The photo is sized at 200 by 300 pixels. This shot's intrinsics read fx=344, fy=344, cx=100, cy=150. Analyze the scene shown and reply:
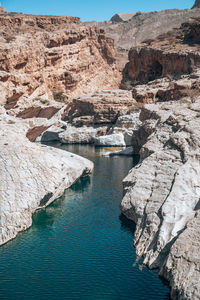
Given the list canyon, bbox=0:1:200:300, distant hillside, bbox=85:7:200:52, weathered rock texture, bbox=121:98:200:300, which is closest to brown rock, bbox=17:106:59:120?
canyon, bbox=0:1:200:300

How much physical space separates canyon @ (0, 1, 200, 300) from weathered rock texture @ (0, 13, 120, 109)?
0.17 metres

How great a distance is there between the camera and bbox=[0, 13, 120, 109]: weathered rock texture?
44.3 metres

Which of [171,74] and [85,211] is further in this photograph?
[171,74]

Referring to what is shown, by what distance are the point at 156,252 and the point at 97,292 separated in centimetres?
245

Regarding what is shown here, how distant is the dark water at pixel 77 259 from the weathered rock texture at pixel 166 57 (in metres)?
38.1

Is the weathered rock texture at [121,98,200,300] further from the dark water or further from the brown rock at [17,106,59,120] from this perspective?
the brown rock at [17,106,59,120]

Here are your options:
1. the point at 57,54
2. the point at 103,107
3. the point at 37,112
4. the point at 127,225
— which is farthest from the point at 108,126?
the point at 127,225

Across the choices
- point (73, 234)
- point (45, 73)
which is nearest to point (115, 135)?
point (45, 73)

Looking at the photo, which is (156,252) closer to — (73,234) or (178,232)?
(178,232)

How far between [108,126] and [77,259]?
30.9m

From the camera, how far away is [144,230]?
13.1 metres

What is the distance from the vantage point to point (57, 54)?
53844mm

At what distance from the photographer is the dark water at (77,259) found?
10.7 m

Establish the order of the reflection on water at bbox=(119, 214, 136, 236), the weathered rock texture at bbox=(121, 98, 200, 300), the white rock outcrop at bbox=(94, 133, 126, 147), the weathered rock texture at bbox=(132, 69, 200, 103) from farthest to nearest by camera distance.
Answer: the white rock outcrop at bbox=(94, 133, 126, 147) → the weathered rock texture at bbox=(132, 69, 200, 103) → the reflection on water at bbox=(119, 214, 136, 236) → the weathered rock texture at bbox=(121, 98, 200, 300)
